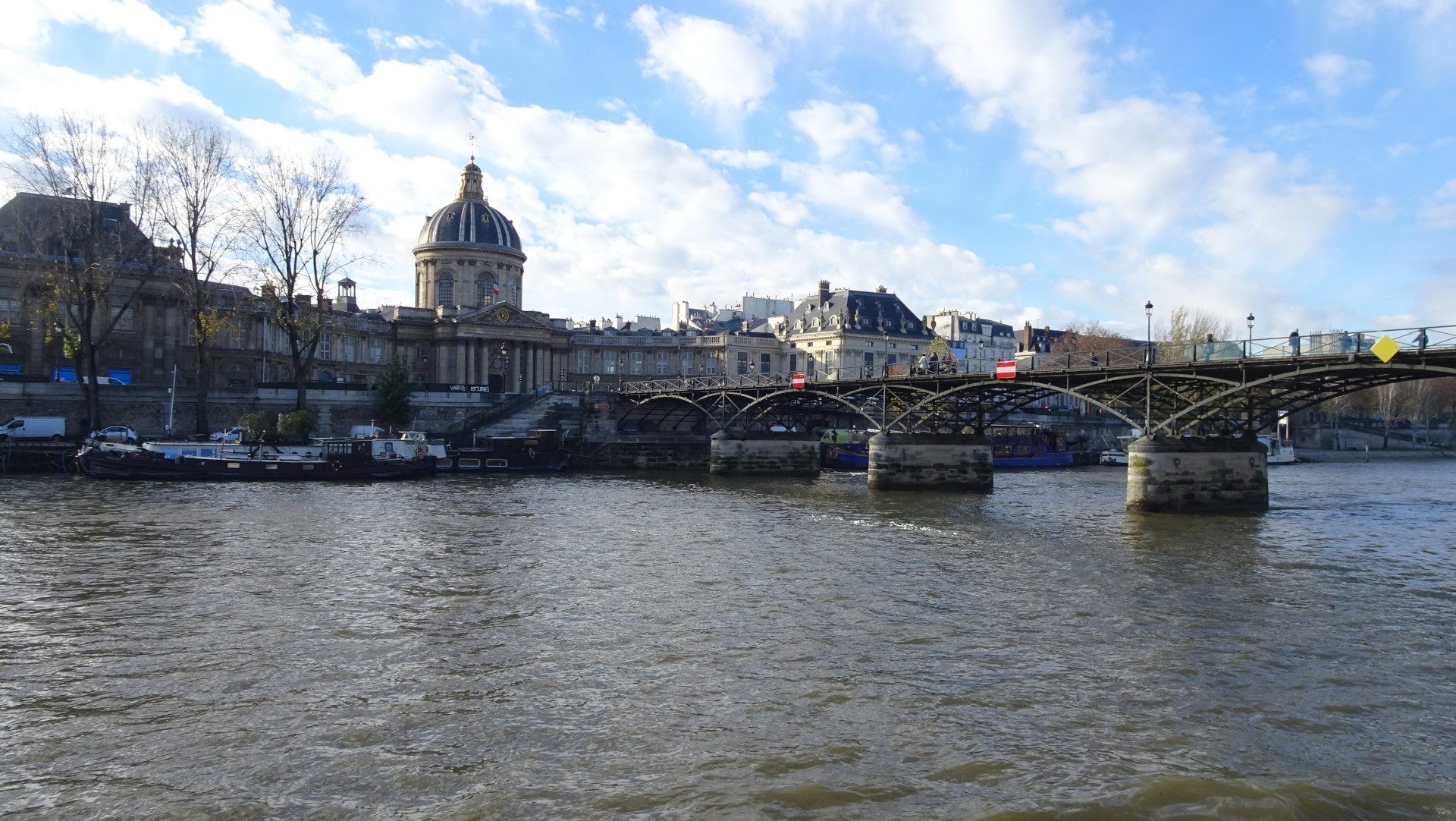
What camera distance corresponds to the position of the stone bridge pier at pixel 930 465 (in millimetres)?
46156

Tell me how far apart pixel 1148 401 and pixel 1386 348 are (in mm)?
8382

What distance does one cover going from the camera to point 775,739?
37.0 feet

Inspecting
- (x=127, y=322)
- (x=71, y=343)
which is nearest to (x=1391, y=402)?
(x=127, y=322)

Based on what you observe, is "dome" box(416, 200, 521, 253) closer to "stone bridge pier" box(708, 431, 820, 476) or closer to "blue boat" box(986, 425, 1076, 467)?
"stone bridge pier" box(708, 431, 820, 476)

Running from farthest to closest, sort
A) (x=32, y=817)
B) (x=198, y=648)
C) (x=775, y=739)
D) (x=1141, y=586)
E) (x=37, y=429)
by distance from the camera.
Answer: (x=37, y=429)
(x=1141, y=586)
(x=198, y=648)
(x=775, y=739)
(x=32, y=817)

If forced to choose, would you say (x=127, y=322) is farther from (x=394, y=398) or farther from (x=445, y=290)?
(x=445, y=290)

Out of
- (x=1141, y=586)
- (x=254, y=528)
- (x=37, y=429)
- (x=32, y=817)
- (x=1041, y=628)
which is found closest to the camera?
(x=32, y=817)

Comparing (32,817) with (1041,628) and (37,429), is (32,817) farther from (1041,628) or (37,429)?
(37,429)

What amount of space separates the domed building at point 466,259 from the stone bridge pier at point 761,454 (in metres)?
44.8

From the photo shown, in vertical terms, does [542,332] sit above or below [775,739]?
above

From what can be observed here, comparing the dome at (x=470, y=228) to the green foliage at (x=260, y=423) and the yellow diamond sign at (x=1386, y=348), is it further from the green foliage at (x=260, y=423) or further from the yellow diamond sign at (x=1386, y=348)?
the yellow diamond sign at (x=1386, y=348)

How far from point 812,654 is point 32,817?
32.2ft

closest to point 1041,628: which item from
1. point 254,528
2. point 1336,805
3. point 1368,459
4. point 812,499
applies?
point 1336,805

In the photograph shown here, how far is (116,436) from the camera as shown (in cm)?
4816
